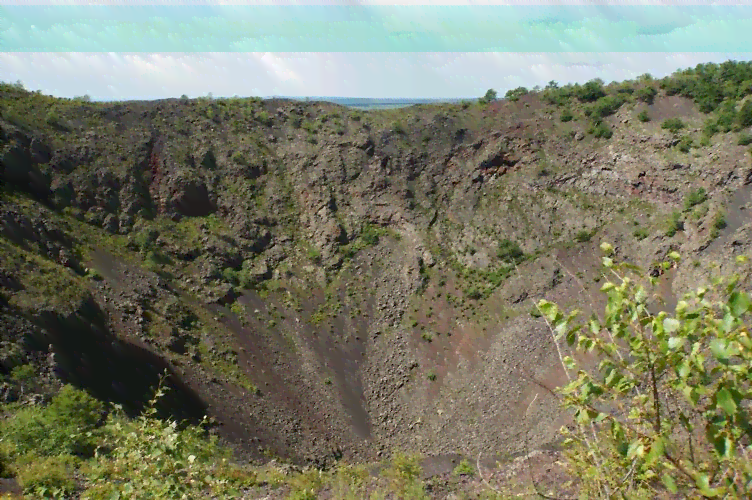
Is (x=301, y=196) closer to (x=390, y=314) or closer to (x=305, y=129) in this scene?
(x=305, y=129)

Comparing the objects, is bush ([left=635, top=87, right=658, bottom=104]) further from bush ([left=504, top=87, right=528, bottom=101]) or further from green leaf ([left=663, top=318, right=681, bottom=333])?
green leaf ([left=663, top=318, right=681, bottom=333])

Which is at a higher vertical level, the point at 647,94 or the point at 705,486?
the point at 647,94

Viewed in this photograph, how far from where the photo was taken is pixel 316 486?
18125mm

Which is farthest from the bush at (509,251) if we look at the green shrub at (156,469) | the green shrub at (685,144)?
the green shrub at (156,469)

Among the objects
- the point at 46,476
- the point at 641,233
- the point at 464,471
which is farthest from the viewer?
the point at 641,233

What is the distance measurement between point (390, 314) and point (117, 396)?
1567 centimetres

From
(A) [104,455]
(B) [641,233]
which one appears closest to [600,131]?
(B) [641,233]

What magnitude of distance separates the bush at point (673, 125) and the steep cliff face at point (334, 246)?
0.52 meters

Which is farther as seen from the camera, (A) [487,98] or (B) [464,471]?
(A) [487,98]

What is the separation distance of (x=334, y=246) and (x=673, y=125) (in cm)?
2171

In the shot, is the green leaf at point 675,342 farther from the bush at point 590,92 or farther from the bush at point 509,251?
the bush at point 590,92

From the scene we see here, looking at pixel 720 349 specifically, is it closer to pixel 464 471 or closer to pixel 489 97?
pixel 464 471

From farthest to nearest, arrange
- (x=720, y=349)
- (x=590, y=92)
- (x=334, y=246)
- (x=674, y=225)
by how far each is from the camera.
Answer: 1. (x=590, y=92)
2. (x=334, y=246)
3. (x=674, y=225)
4. (x=720, y=349)

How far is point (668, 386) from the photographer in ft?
12.4
